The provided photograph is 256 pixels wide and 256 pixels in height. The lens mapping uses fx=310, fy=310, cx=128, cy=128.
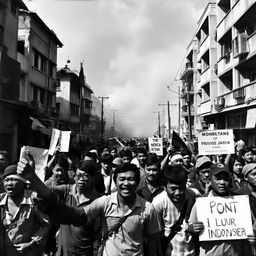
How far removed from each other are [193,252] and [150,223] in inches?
23.1

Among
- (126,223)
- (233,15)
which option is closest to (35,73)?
(233,15)

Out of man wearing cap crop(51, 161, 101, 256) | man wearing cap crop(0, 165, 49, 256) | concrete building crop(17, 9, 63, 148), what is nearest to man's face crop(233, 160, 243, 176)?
man wearing cap crop(51, 161, 101, 256)

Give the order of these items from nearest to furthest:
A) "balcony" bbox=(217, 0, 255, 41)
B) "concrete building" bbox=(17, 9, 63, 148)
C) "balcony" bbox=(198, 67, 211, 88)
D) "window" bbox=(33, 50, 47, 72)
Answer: "balcony" bbox=(217, 0, 255, 41) → "concrete building" bbox=(17, 9, 63, 148) → "window" bbox=(33, 50, 47, 72) → "balcony" bbox=(198, 67, 211, 88)

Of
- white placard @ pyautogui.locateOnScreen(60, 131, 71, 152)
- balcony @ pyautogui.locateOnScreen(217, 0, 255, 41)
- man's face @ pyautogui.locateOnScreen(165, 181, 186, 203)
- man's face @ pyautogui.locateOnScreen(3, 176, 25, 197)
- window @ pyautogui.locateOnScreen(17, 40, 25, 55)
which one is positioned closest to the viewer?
man's face @ pyautogui.locateOnScreen(165, 181, 186, 203)

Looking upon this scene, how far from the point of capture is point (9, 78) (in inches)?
607

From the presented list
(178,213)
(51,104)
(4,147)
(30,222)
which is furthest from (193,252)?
(51,104)

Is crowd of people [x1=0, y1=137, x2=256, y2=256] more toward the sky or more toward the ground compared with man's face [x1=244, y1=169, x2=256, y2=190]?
more toward the ground

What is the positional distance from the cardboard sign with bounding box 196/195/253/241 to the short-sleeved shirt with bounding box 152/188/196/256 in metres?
0.16

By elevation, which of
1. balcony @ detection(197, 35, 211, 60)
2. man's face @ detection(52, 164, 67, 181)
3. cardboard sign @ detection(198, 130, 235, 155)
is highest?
balcony @ detection(197, 35, 211, 60)

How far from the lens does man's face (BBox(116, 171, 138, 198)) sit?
2822mm

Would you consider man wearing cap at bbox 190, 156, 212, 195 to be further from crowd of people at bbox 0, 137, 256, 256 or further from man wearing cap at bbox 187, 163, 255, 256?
man wearing cap at bbox 187, 163, 255, 256

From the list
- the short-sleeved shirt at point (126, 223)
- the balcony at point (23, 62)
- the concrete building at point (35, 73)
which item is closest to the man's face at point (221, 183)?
the short-sleeved shirt at point (126, 223)

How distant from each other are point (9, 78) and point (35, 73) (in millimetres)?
10248

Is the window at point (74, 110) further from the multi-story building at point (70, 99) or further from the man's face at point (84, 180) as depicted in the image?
the man's face at point (84, 180)
